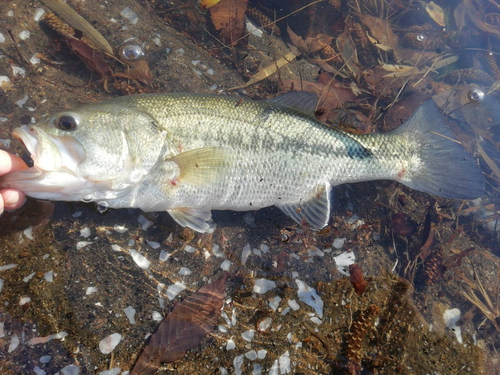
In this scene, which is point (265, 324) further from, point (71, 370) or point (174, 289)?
point (71, 370)

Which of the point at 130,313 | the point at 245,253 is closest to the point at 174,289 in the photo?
the point at 130,313

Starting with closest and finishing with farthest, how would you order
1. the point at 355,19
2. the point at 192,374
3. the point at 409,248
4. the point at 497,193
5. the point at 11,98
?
1. the point at 192,374
2. the point at 11,98
3. the point at 409,248
4. the point at 497,193
5. the point at 355,19

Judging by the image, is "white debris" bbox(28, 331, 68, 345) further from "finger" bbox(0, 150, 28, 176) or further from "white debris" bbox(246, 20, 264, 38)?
"white debris" bbox(246, 20, 264, 38)

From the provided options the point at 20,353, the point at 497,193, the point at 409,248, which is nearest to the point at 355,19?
the point at 497,193

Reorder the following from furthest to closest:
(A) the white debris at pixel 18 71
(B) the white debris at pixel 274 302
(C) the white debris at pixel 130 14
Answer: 1. (C) the white debris at pixel 130 14
2. (A) the white debris at pixel 18 71
3. (B) the white debris at pixel 274 302

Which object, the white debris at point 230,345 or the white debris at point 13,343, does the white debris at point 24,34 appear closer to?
the white debris at point 13,343

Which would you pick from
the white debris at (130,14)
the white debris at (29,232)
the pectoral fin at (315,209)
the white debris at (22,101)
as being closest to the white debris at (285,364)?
the pectoral fin at (315,209)

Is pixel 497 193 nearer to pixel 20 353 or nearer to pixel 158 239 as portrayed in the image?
pixel 158 239
